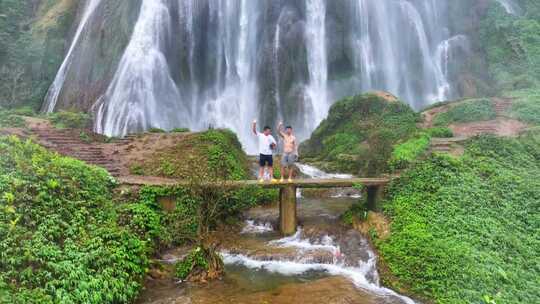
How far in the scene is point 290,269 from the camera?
9508mm

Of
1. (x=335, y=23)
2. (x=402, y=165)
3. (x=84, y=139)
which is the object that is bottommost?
(x=402, y=165)

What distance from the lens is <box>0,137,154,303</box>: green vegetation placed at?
6707 millimetres

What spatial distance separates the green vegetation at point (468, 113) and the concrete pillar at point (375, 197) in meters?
8.93

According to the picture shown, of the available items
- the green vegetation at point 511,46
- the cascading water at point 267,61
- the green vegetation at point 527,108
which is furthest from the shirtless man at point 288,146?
the green vegetation at point 511,46

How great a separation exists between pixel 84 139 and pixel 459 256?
1372cm

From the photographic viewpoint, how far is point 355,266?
31.0 ft

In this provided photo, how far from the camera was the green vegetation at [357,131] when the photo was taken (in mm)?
17281

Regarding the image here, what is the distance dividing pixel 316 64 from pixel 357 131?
9.11m

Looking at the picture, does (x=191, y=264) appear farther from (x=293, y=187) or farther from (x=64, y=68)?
(x=64, y=68)

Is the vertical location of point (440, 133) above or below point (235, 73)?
below

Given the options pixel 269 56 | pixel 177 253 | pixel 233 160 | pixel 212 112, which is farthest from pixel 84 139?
pixel 269 56

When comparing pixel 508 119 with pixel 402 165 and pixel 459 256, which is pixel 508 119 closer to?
pixel 402 165

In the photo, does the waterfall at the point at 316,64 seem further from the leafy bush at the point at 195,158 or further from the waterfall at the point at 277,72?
the leafy bush at the point at 195,158

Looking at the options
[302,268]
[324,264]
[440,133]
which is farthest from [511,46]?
[302,268]
